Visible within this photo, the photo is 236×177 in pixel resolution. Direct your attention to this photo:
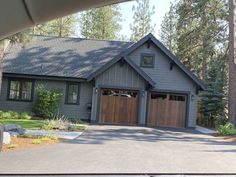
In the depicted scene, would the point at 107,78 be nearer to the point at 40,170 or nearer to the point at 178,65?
the point at 178,65

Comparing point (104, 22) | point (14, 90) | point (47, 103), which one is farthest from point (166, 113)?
point (104, 22)

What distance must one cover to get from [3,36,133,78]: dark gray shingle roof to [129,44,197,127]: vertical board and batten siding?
108 inches

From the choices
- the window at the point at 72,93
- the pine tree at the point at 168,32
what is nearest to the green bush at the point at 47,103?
the window at the point at 72,93

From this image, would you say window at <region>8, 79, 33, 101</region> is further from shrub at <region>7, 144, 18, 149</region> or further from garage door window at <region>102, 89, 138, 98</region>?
shrub at <region>7, 144, 18, 149</region>

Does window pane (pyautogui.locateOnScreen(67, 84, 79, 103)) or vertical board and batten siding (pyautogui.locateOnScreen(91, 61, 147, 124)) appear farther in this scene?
window pane (pyautogui.locateOnScreen(67, 84, 79, 103))

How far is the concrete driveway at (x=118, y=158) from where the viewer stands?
33.2 feet

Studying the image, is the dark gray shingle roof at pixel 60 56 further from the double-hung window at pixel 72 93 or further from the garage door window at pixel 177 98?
the garage door window at pixel 177 98

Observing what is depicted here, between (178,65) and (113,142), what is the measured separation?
11840 mm

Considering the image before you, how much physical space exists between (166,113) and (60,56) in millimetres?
8504

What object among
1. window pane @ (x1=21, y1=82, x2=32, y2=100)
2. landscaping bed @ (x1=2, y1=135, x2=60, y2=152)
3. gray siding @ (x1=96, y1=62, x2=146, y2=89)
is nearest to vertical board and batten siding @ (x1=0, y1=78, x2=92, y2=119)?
window pane @ (x1=21, y1=82, x2=32, y2=100)

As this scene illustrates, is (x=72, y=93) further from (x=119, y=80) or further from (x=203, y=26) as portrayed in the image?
(x=203, y=26)

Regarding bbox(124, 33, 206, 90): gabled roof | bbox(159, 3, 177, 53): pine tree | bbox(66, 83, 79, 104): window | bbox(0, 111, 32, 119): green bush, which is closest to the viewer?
bbox(0, 111, 32, 119): green bush

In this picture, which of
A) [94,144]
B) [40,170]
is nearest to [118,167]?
[40,170]

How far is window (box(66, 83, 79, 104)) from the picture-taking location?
2766 cm
